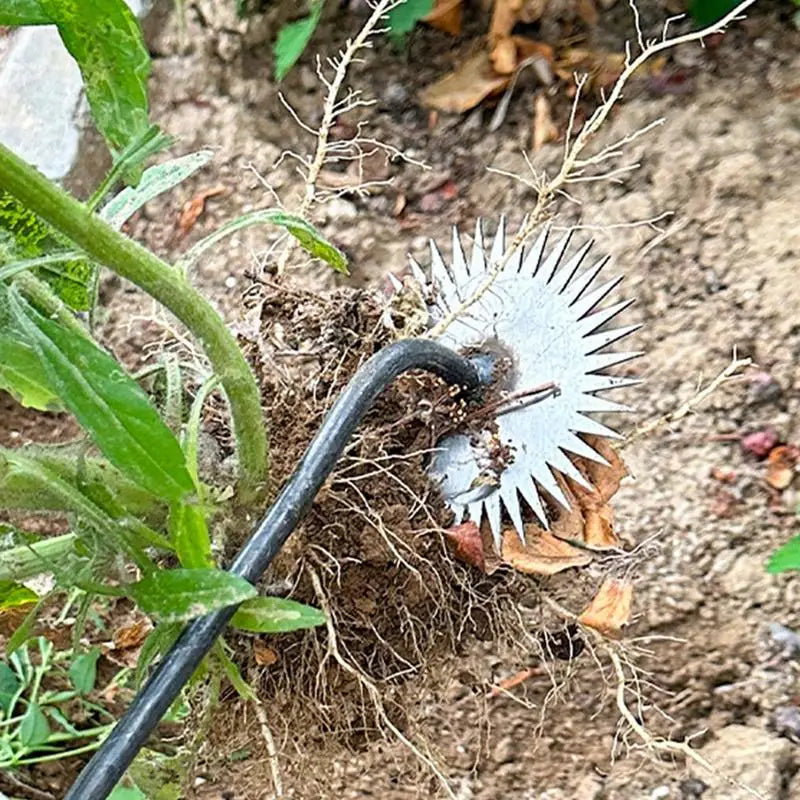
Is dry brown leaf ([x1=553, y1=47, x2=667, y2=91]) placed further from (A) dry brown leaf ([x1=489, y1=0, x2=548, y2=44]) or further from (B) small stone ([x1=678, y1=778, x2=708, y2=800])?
(B) small stone ([x1=678, y1=778, x2=708, y2=800])

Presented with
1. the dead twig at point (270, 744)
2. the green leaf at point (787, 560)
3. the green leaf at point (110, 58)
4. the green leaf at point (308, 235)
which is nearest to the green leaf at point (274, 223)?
the green leaf at point (308, 235)

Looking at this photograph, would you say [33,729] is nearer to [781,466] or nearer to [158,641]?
[158,641]

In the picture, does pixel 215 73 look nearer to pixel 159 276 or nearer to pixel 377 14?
pixel 377 14

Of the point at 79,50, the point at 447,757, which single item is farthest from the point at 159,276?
the point at 447,757

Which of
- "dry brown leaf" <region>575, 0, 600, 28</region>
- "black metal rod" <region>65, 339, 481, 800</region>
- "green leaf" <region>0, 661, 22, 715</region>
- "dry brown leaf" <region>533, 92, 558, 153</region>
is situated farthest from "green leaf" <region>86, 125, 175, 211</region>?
"dry brown leaf" <region>575, 0, 600, 28</region>

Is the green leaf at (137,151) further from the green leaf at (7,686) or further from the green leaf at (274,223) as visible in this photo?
the green leaf at (7,686)

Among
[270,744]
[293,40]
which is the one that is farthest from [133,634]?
[293,40]

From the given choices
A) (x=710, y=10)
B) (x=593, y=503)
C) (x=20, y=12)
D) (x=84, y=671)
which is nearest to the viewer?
(x=20, y=12)
